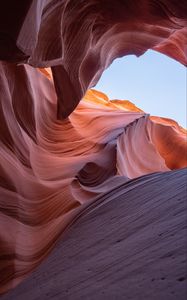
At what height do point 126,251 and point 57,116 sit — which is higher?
point 126,251

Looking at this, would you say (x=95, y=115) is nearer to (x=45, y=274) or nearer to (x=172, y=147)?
(x=172, y=147)

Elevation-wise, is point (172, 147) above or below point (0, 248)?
below

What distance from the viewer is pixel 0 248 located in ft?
10.3

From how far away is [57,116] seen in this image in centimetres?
446

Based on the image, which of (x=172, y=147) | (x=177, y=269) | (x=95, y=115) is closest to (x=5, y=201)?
(x=177, y=269)

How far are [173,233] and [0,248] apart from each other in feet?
5.70

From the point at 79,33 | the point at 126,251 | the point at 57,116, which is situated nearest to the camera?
the point at 126,251

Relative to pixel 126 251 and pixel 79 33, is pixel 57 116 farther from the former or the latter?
pixel 126 251

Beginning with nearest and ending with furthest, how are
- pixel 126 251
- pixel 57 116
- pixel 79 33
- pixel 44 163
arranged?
pixel 126 251 → pixel 79 33 → pixel 44 163 → pixel 57 116

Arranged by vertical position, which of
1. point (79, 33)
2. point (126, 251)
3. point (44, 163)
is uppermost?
point (79, 33)

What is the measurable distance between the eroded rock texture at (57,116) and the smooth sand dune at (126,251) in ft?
0.65

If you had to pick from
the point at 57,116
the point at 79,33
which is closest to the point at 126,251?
the point at 79,33

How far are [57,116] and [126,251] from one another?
8.82ft

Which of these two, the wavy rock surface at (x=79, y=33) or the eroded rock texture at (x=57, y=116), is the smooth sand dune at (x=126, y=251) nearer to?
the eroded rock texture at (x=57, y=116)
